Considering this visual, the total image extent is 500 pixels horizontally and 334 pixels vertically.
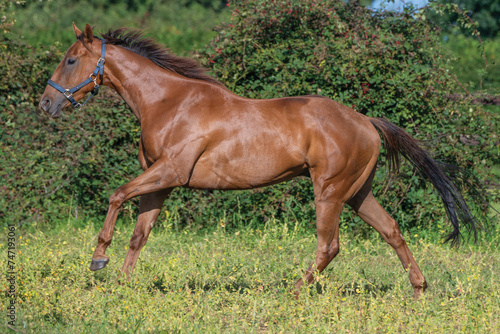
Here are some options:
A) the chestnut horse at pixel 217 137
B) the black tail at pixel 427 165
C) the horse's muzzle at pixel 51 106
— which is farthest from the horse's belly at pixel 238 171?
the horse's muzzle at pixel 51 106

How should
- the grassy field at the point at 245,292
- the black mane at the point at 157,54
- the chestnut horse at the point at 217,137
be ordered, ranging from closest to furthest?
the grassy field at the point at 245,292 < the chestnut horse at the point at 217,137 < the black mane at the point at 157,54

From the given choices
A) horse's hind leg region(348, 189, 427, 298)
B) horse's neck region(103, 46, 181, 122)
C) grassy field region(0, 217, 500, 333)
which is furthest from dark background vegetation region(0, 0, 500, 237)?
horse's neck region(103, 46, 181, 122)

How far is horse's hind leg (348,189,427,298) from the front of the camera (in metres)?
4.90

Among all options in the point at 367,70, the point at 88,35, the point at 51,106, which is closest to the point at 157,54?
the point at 88,35

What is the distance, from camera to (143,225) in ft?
16.0

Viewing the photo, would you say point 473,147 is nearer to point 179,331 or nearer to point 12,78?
point 179,331

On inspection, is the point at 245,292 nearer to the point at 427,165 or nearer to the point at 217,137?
the point at 217,137

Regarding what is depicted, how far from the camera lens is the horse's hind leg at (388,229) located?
193 inches

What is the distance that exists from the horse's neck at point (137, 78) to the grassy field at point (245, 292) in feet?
4.73

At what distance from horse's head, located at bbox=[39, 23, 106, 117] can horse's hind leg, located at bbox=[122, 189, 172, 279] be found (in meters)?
0.98

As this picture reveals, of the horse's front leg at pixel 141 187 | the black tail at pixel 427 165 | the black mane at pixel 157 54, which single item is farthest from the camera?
the black tail at pixel 427 165

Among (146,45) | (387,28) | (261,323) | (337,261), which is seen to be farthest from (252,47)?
(261,323)

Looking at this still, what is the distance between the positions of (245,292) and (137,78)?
1987 mm

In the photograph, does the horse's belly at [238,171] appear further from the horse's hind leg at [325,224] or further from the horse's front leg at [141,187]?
the horse's hind leg at [325,224]
